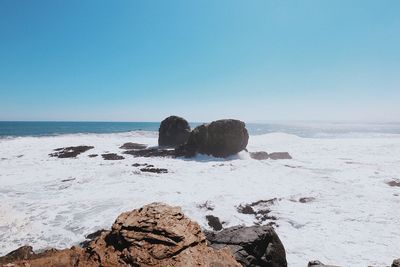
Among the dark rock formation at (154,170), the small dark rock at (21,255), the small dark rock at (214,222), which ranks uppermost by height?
the small dark rock at (21,255)

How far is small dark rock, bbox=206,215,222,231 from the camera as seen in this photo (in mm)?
11073

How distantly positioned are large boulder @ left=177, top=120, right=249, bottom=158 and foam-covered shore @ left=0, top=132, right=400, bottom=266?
15.4 ft

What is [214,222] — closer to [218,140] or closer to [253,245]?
[253,245]

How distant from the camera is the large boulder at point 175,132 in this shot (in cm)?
3838

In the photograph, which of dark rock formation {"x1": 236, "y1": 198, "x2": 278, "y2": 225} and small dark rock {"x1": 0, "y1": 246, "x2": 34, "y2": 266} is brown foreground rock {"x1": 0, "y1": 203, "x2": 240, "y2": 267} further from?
dark rock formation {"x1": 236, "y1": 198, "x2": 278, "y2": 225}

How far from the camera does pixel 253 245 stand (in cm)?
679

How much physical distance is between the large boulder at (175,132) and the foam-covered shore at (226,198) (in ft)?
44.7

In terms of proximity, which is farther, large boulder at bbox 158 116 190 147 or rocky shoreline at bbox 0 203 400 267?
large boulder at bbox 158 116 190 147

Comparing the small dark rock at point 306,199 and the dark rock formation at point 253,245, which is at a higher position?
the dark rock formation at point 253,245

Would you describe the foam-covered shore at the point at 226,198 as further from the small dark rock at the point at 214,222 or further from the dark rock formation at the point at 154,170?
the dark rock formation at the point at 154,170

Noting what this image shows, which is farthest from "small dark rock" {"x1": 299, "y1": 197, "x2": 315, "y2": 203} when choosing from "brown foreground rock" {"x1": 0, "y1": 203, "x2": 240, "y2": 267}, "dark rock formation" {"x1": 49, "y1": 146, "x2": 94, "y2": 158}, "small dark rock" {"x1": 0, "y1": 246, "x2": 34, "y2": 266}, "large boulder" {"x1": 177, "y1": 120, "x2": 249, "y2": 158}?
"dark rock formation" {"x1": 49, "y1": 146, "x2": 94, "y2": 158}

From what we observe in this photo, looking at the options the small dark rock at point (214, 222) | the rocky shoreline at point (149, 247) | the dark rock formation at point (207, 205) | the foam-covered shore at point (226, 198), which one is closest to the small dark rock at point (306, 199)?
the foam-covered shore at point (226, 198)

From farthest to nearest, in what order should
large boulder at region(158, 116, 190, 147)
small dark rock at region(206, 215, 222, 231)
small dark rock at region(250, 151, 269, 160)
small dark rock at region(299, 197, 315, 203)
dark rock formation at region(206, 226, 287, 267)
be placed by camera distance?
large boulder at region(158, 116, 190, 147) → small dark rock at region(250, 151, 269, 160) → small dark rock at region(299, 197, 315, 203) → small dark rock at region(206, 215, 222, 231) → dark rock formation at region(206, 226, 287, 267)

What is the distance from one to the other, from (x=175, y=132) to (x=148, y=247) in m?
34.2
